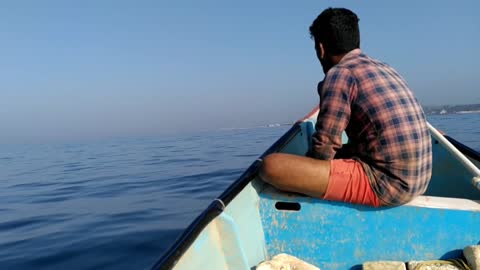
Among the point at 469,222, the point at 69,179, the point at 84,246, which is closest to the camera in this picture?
the point at 469,222

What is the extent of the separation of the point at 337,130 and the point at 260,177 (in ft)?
2.41

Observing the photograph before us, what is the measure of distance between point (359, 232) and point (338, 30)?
1511mm

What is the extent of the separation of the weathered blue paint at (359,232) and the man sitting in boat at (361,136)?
0.41 feet

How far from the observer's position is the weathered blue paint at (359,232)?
249cm

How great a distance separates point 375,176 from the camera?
100 inches

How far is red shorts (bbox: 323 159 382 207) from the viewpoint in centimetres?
254

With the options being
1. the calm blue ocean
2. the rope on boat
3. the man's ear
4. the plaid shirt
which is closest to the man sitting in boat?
the plaid shirt

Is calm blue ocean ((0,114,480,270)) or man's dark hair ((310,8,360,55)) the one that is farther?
calm blue ocean ((0,114,480,270))

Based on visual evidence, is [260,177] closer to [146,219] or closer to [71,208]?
[146,219]

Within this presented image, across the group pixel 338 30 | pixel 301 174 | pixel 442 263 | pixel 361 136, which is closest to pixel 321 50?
pixel 338 30

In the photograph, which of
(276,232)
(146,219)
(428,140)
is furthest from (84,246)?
(428,140)

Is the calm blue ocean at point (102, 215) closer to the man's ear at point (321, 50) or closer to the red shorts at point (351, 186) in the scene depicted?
the red shorts at point (351, 186)

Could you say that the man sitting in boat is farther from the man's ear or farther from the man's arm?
the man's ear

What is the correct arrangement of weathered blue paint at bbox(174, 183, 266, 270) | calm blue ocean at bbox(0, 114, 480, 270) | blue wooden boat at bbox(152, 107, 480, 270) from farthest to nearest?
calm blue ocean at bbox(0, 114, 480, 270)
blue wooden boat at bbox(152, 107, 480, 270)
weathered blue paint at bbox(174, 183, 266, 270)
